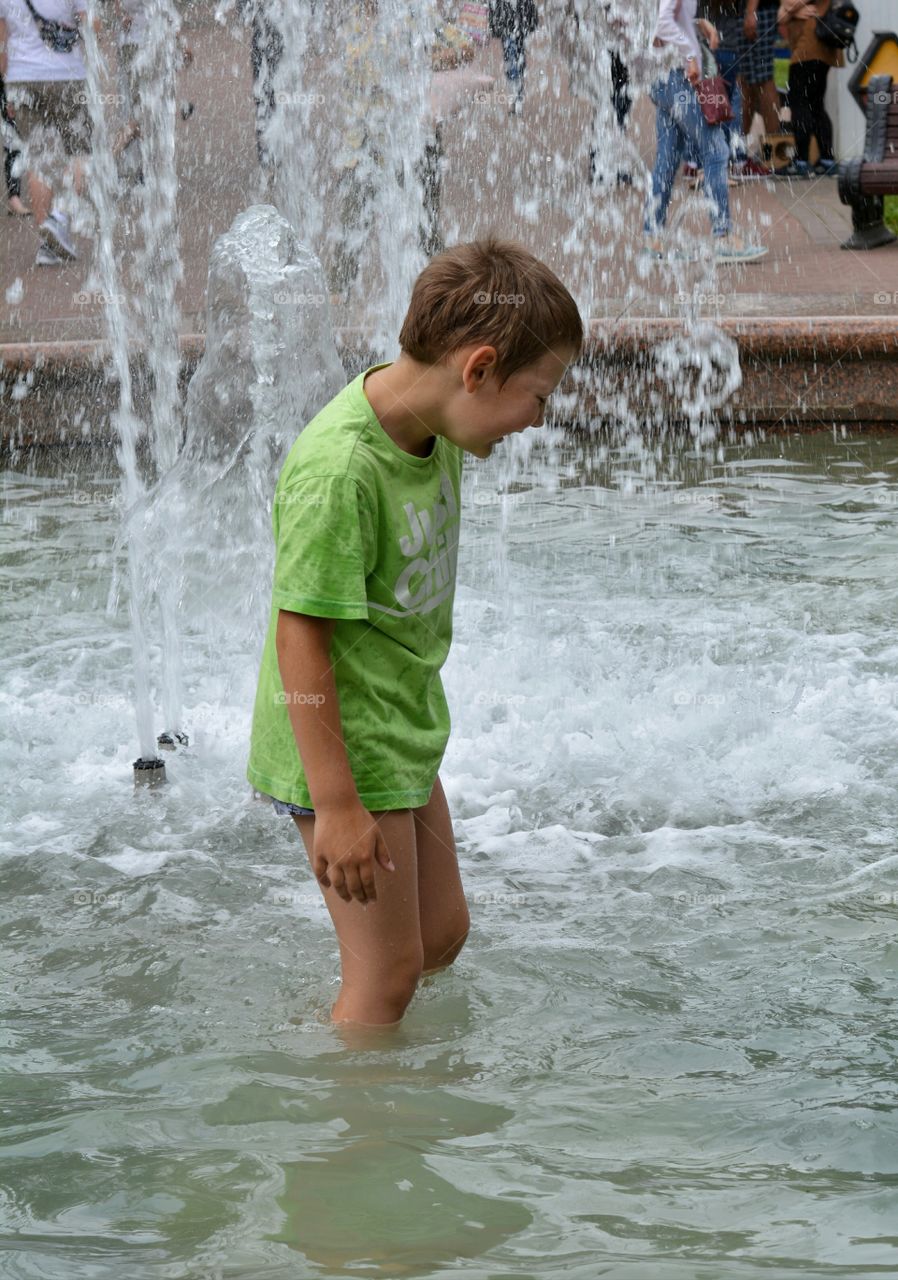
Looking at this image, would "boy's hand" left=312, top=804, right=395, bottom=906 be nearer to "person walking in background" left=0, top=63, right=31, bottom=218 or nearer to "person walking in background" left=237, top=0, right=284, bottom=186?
"person walking in background" left=237, top=0, right=284, bottom=186

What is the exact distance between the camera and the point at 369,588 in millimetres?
2361

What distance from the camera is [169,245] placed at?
416 inches

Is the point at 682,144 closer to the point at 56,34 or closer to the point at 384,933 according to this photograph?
the point at 56,34

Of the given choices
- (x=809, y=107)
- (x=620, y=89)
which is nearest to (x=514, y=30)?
(x=620, y=89)

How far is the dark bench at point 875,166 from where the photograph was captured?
364 inches

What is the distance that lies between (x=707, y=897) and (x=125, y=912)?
45.0 inches

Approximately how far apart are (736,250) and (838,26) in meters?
3.22

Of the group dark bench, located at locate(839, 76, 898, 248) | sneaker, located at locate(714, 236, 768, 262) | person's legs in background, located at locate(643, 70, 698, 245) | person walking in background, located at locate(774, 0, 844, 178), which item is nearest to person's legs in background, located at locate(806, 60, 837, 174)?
person walking in background, located at locate(774, 0, 844, 178)

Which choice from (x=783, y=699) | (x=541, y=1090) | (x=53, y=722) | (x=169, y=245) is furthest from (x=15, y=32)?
(x=541, y=1090)

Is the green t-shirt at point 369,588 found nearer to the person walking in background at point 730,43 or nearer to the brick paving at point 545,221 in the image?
the brick paving at point 545,221

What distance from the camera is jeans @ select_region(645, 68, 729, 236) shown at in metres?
9.40

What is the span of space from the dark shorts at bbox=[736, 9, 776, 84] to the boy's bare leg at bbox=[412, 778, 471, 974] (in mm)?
10184

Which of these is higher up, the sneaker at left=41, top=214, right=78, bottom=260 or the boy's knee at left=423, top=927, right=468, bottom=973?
the sneaker at left=41, top=214, right=78, bottom=260

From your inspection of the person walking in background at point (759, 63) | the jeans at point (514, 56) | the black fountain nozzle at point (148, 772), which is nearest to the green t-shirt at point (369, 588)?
the black fountain nozzle at point (148, 772)
